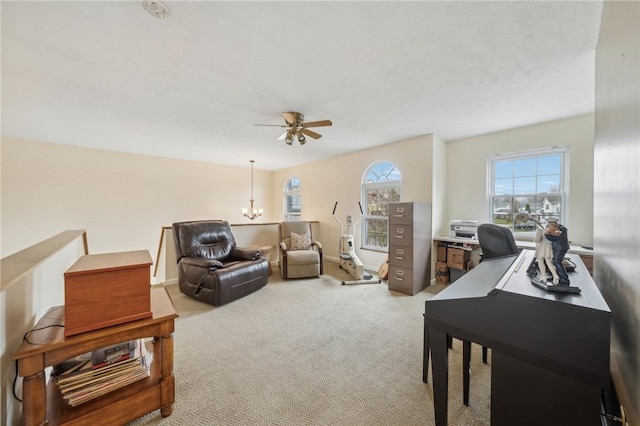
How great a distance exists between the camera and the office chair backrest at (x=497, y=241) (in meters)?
2.08

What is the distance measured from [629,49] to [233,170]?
6.87m

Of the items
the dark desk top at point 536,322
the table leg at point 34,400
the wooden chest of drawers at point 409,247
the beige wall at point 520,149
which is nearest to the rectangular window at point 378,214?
the wooden chest of drawers at point 409,247

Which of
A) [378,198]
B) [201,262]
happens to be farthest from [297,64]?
[378,198]

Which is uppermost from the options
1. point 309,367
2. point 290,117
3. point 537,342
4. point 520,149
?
point 290,117

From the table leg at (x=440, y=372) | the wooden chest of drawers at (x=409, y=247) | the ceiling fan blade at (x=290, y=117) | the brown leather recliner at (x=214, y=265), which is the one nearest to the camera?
the table leg at (x=440, y=372)

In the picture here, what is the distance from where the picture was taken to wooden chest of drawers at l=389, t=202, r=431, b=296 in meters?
3.59

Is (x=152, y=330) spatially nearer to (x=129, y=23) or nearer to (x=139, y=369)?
(x=139, y=369)

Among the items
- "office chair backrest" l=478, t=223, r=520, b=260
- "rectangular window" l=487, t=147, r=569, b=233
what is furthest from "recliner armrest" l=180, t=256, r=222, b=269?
"rectangular window" l=487, t=147, r=569, b=233

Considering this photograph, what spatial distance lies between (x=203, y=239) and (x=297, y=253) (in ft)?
5.32

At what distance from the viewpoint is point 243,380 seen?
1819 mm

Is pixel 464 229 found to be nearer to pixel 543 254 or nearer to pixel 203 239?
pixel 543 254

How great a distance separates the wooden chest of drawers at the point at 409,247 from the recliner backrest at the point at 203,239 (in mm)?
2753

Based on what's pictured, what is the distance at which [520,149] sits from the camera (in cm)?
351

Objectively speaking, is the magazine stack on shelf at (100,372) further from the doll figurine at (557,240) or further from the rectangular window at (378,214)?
the rectangular window at (378,214)
